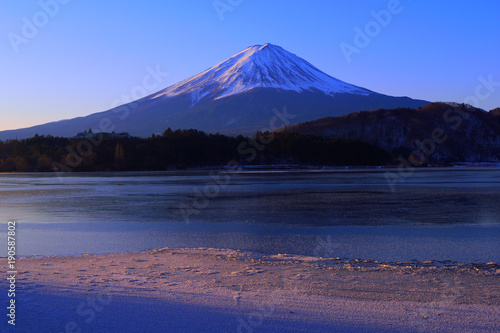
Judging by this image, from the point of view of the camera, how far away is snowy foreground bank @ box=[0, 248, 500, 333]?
16.9 feet

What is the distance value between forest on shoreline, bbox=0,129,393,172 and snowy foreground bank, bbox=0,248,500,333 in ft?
244

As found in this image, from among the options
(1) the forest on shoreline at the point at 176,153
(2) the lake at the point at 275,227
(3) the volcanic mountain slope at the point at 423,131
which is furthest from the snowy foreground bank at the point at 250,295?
(3) the volcanic mountain slope at the point at 423,131

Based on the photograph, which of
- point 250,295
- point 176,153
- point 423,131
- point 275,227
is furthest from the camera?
point 423,131

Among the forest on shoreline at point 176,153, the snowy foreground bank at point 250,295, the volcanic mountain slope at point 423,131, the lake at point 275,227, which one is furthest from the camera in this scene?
the volcanic mountain slope at point 423,131

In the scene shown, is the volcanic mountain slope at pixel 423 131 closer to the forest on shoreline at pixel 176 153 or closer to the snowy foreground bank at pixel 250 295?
the forest on shoreline at pixel 176 153

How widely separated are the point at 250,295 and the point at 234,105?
174171 millimetres

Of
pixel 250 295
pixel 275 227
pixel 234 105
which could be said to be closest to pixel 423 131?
pixel 234 105

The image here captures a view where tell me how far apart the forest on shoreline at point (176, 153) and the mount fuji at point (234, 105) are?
5370cm

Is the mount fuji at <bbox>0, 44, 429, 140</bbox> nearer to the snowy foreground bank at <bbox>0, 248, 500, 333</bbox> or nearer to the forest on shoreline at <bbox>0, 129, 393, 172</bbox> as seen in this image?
the forest on shoreline at <bbox>0, 129, 393, 172</bbox>

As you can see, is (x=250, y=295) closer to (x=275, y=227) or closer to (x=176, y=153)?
(x=275, y=227)

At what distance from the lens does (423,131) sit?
140 m

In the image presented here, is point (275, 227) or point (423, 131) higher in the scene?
point (423, 131)

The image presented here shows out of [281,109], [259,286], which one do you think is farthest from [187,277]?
[281,109]

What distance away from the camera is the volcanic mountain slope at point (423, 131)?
133m
